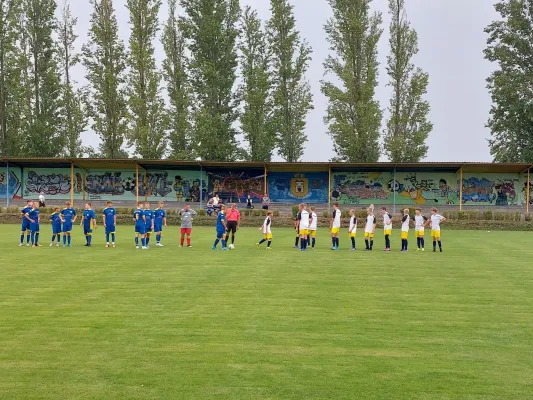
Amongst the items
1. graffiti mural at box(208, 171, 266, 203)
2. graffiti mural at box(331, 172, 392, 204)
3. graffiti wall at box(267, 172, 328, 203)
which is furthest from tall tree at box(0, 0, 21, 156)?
graffiti mural at box(331, 172, 392, 204)

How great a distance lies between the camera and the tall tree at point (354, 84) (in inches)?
1796

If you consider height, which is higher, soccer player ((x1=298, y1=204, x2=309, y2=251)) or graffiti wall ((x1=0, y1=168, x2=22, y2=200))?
graffiti wall ((x1=0, y1=168, x2=22, y2=200))

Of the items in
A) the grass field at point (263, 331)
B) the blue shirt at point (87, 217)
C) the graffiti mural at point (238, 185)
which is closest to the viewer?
the grass field at point (263, 331)

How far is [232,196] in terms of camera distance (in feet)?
144

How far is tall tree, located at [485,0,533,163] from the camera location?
1795 inches

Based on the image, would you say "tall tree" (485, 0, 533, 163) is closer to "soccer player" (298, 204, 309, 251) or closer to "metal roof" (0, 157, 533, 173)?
"metal roof" (0, 157, 533, 173)

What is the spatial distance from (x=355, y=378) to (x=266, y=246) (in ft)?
49.9

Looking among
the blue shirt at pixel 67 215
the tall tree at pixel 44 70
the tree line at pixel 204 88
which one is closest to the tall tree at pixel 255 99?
the tree line at pixel 204 88

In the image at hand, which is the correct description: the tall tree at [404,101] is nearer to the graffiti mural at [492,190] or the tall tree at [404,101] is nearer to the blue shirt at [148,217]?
the graffiti mural at [492,190]

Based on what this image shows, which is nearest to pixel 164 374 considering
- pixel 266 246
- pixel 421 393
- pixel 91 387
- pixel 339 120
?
pixel 91 387

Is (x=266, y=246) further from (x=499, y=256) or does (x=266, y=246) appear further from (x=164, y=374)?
(x=164, y=374)

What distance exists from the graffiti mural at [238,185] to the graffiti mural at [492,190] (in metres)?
15.8

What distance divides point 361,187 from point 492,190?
977cm

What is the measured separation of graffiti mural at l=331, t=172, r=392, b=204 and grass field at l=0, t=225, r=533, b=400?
1070 inches
